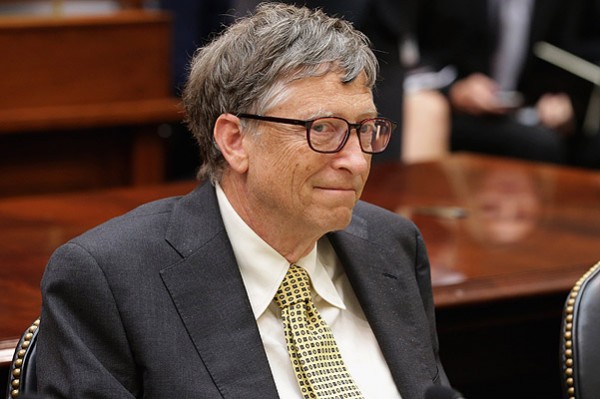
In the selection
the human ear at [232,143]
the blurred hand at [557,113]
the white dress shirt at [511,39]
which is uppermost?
the human ear at [232,143]

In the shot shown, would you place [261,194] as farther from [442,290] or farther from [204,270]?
[442,290]

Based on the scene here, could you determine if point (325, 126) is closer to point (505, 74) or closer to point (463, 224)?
point (463, 224)

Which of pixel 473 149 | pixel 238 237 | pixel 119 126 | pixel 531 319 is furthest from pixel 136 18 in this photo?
pixel 238 237

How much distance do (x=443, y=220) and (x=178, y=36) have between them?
2.61m

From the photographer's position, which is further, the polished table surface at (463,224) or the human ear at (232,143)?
the polished table surface at (463,224)

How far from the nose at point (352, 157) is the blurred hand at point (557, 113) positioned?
12.9 ft

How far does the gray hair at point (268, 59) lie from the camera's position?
6.03 feet

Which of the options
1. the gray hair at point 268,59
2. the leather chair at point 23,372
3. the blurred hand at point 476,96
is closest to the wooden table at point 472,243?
the leather chair at point 23,372

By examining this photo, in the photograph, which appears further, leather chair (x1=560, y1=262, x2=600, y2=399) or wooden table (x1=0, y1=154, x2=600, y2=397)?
wooden table (x1=0, y1=154, x2=600, y2=397)

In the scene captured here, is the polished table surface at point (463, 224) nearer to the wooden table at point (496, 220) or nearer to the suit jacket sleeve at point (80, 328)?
the wooden table at point (496, 220)

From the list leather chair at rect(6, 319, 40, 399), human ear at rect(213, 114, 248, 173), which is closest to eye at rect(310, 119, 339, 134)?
human ear at rect(213, 114, 248, 173)

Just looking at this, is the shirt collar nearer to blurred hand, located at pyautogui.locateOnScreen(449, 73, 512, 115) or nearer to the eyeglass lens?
the eyeglass lens

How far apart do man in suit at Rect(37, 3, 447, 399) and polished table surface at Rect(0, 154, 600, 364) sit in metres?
0.32

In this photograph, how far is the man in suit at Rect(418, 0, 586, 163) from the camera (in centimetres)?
557
